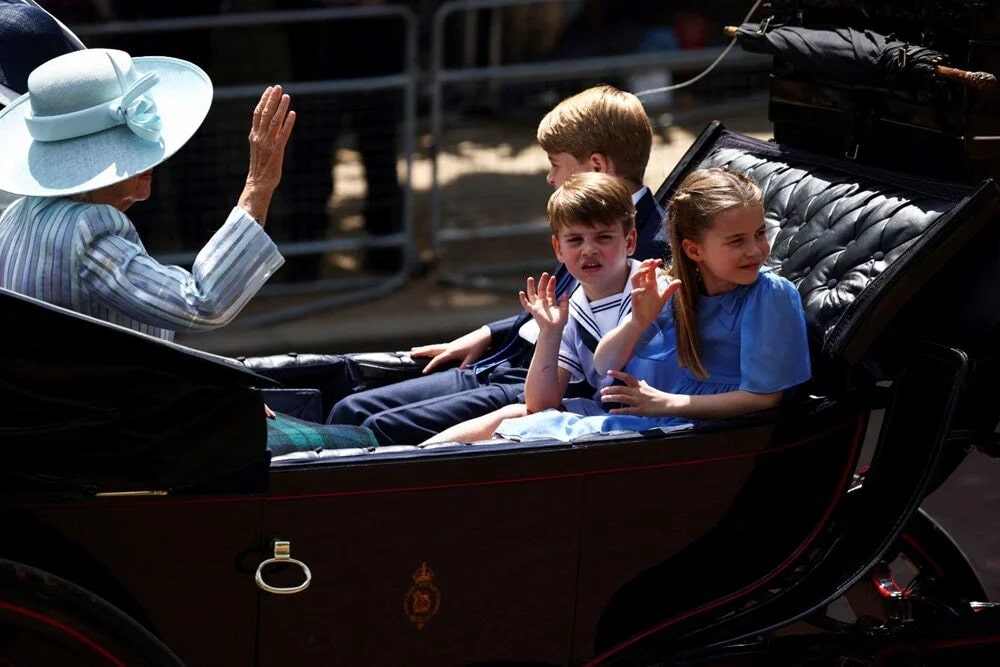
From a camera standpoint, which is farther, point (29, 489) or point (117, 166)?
point (117, 166)

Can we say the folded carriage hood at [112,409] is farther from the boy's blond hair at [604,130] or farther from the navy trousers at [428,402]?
the boy's blond hair at [604,130]

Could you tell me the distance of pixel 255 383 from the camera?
2182 millimetres

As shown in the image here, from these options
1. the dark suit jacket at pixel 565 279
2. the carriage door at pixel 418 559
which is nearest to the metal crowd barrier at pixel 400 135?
the dark suit jacket at pixel 565 279

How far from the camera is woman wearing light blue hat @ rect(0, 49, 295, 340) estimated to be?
2.35 metres

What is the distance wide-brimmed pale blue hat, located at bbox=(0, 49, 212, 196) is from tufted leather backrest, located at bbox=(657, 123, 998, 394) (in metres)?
1.20

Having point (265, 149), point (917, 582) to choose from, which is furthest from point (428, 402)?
point (917, 582)

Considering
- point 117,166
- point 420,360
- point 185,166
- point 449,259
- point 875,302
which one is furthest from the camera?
point 449,259

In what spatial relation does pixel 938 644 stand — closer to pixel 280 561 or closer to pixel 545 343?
pixel 545 343

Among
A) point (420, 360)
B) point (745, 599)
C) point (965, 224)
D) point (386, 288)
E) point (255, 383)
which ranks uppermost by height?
point (965, 224)

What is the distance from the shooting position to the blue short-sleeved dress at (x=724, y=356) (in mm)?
2562

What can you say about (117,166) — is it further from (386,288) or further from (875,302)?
(386,288)

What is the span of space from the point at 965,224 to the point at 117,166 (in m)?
1.49

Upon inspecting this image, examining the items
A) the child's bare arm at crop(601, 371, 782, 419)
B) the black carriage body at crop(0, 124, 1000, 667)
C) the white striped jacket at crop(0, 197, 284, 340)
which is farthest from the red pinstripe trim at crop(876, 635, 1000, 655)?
the white striped jacket at crop(0, 197, 284, 340)

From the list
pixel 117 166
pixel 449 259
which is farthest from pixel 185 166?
pixel 117 166
